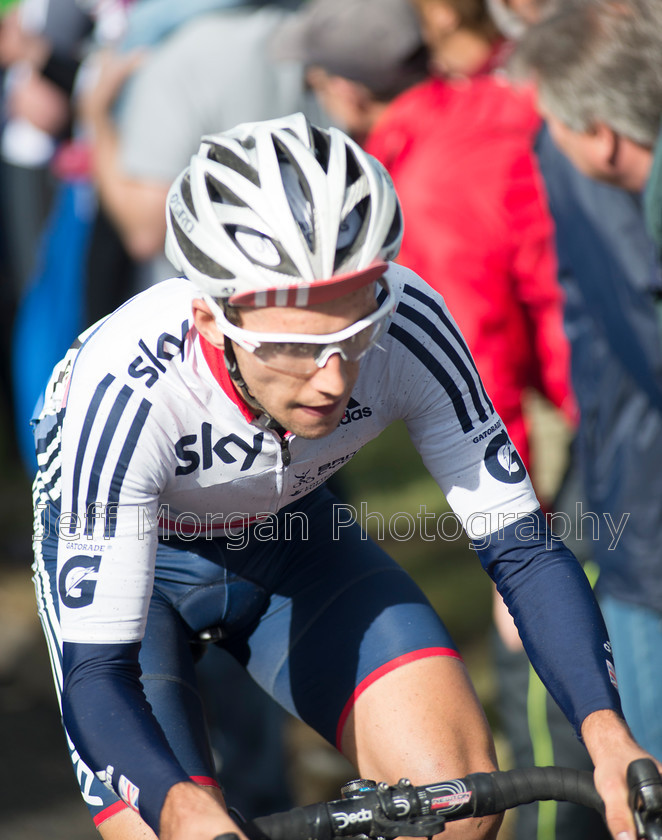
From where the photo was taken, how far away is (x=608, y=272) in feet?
10.5

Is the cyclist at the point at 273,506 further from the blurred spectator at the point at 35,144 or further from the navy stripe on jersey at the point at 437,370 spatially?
the blurred spectator at the point at 35,144

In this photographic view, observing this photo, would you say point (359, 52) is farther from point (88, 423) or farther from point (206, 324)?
point (88, 423)

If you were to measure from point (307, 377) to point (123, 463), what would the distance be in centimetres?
44

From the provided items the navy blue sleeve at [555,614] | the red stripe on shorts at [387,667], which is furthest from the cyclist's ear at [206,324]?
the red stripe on shorts at [387,667]

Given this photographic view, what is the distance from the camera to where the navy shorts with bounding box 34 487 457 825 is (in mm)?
2541

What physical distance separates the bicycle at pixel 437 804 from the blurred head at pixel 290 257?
737 millimetres

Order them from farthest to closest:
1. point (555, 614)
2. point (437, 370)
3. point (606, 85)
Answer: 1. point (606, 85)
2. point (437, 370)
3. point (555, 614)

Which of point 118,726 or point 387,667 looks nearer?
point 118,726

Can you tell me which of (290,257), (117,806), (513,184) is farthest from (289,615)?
(513,184)

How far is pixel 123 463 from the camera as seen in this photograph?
2.20 meters

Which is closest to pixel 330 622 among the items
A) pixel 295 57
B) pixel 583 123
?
pixel 583 123

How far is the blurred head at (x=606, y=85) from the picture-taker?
3049mm

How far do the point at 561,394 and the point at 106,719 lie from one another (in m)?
2.24

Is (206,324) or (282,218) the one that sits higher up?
(282,218)
